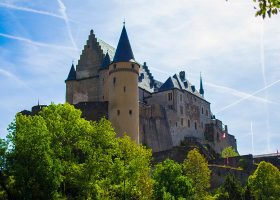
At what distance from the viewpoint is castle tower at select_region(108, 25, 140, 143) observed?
69.1 m

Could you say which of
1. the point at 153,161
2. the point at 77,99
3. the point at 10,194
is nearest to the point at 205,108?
the point at 77,99

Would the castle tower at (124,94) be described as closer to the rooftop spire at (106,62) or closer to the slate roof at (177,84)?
the rooftop spire at (106,62)

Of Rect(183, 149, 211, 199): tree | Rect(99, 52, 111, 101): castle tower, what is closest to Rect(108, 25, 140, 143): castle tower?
Rect(99, 52, 111, 101): castle tower

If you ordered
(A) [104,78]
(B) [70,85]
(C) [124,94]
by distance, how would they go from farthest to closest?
1. (B) [70,85]
2. (A) [104,78]
3. (C) [124,94]

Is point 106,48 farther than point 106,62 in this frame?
Yes

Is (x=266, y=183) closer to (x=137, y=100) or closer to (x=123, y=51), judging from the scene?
(x=137, y=100)

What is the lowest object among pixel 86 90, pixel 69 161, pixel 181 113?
pixel 69 161

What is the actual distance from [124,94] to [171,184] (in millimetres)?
21387

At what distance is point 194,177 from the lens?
5838 cm

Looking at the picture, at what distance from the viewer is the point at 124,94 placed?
70.6m

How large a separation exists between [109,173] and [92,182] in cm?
314

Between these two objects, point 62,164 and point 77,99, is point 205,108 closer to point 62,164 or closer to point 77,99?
point 77,99

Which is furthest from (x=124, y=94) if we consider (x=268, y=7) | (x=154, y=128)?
(x=268, y=7)

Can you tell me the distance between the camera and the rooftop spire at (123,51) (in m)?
72.6
